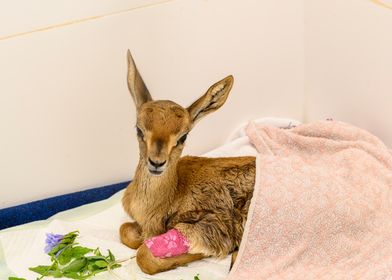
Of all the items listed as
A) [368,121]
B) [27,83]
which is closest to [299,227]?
[368,121]

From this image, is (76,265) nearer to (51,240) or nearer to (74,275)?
(74,275)

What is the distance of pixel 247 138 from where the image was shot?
9.53ft

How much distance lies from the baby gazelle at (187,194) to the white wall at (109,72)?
1.43 feet

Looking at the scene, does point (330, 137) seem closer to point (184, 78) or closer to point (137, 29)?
point (184, 78)

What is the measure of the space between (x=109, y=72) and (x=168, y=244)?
849mm

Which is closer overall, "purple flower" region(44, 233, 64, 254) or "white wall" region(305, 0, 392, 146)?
"purple flower" region(44, 233, 64, 254)

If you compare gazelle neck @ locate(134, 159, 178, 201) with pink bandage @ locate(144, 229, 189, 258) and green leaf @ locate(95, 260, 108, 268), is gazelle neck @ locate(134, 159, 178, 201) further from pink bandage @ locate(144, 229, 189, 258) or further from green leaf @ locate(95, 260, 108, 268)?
green leaf @ locate(95, 260, 108, 268)

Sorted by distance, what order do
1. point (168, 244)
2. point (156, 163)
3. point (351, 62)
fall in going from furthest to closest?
point (351, 62)
point (168, 244)
point (156, 163)

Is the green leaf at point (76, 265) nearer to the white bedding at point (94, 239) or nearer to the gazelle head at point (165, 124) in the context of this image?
the white bedding at point (94, 239)

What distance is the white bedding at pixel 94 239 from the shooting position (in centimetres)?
233

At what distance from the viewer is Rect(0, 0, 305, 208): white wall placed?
8.52 feet

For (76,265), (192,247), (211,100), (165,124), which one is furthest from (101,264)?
(211,100)

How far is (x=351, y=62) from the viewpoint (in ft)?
9.41

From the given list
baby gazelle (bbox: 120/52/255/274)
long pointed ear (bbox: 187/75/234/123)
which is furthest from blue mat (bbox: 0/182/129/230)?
long pointed ear (bbox: 187/75/234/123)
